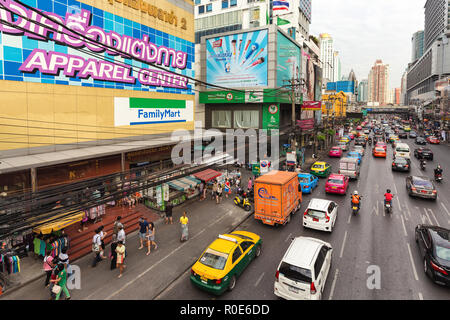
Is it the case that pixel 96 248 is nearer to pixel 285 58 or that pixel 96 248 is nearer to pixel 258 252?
pixel 258 252

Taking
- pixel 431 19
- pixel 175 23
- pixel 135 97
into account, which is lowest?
pixel 135 97

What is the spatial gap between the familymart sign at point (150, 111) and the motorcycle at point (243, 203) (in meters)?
9.68

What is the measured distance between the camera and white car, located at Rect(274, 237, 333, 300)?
9.22 metres

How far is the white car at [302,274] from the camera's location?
9.22 m

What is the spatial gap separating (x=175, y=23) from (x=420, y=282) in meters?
25.4

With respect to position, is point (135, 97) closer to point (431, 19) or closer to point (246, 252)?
point (246, 252)

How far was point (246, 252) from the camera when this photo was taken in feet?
39.3

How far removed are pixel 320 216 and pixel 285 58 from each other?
27325 millimetres

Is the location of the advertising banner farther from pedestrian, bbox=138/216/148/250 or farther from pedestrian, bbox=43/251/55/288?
pedestrian, bbox=43/251/55/288

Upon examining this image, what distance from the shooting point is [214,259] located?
10.8 meters

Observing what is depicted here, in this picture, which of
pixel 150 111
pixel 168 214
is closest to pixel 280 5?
pixel 150 111

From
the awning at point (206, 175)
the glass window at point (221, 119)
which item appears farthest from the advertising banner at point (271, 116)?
the awning at point (206, 175)

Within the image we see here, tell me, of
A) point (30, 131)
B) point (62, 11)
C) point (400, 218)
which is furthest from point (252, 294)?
point (62, 11)
